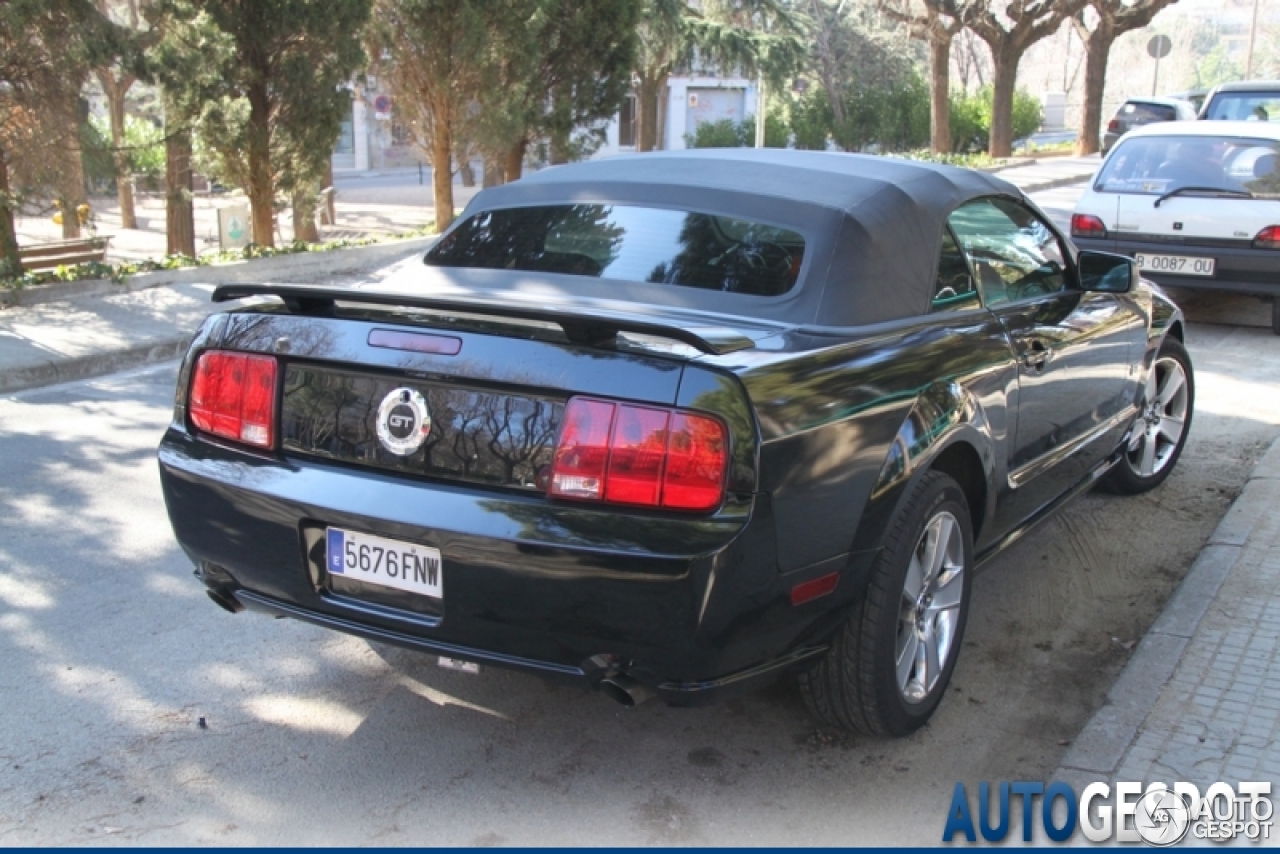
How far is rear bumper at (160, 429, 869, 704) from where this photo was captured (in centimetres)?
287

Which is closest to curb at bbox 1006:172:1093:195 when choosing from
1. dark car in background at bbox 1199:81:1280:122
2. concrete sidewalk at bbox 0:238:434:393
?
dark car in background at bbox 1199:81:1280:122

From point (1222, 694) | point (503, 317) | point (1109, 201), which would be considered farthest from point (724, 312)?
point (1109, 201)

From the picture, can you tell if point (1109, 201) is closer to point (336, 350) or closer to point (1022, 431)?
point (1022, 431)

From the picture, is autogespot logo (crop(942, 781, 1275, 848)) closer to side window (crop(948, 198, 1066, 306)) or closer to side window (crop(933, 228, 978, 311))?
side window (crop(933, 228, 978, 311))

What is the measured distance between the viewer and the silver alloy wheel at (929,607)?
357 cm

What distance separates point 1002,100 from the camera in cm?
3334

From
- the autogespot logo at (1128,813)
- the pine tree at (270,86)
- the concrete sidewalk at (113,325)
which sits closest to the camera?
the autogespot logo at (1128,813)

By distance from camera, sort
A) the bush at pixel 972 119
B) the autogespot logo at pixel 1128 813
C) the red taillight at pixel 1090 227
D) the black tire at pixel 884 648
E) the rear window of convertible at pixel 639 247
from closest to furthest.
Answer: the autogespot logo at pixel 1128 813, the black tire at pixel 884 648, the rear window of convertible at pixel 639 247, the red taillight at pixel 1090 227, the bush at pixel 972 119

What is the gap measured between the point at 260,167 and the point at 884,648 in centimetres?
1288

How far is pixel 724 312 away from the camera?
11.9 feet

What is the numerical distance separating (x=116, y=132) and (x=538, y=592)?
2190 cm

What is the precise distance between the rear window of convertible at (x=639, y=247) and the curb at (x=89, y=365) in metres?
4.58

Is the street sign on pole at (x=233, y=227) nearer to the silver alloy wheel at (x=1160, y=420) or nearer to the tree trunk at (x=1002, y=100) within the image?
the silver alloy wheel at (x=1160, y=420)

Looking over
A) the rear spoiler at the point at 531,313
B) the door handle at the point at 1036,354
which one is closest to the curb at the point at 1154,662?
the door handle at the point at 1036,354
